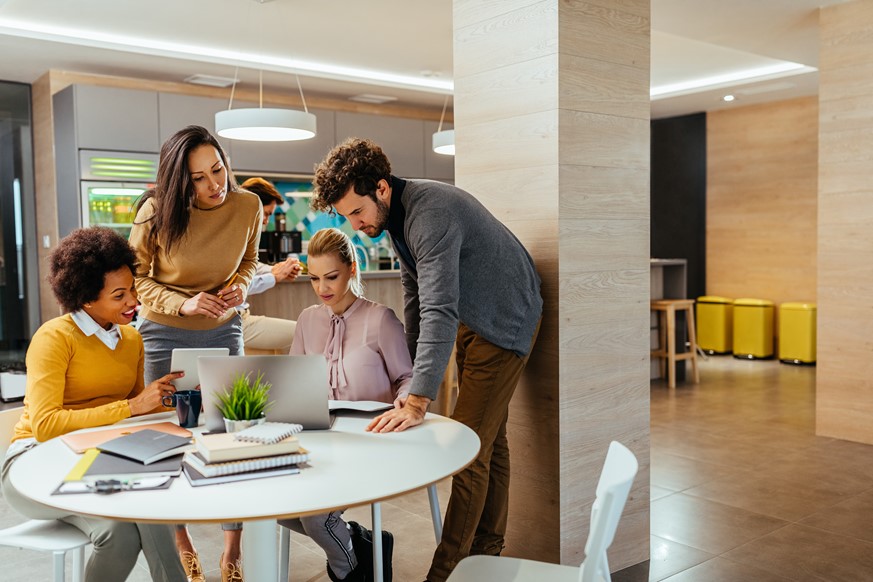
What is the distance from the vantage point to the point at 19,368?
Answer: 22.3ft

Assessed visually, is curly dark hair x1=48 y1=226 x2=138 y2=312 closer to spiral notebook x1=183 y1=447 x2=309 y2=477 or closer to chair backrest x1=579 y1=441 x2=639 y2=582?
spiral notebook x1=183 y1=447 x2=309 y2=477

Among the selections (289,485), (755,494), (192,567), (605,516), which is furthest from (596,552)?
(755,494)

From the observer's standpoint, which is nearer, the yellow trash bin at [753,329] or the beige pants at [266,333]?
the beige pants at [266,333]

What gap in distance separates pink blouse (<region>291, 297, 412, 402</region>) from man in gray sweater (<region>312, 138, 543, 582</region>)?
0.32ft

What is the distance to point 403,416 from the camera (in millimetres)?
2061

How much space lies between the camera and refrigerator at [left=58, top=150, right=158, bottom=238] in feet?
21.2

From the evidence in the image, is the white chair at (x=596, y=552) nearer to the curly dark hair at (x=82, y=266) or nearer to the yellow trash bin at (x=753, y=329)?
the curly dark hair at (x=82, y=266)

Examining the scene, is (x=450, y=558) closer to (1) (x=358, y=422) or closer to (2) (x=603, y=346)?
(1) (x=358, y=422)

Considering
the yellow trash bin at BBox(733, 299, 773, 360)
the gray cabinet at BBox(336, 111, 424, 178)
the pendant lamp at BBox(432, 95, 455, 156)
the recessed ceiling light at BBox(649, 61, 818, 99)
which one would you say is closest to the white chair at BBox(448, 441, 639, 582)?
the pendant lamp at BBox(432, 95, 455, 156)

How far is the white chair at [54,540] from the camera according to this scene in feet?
6.57

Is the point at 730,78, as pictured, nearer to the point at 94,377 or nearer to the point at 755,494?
the point at 755,494

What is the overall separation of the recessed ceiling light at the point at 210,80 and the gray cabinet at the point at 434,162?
2.27 meters

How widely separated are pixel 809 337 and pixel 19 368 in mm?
7276

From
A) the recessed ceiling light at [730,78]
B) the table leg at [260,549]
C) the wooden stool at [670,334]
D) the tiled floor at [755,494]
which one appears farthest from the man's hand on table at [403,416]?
the recessed ceiling light at [730,78]
